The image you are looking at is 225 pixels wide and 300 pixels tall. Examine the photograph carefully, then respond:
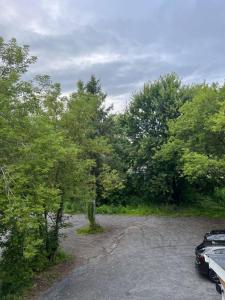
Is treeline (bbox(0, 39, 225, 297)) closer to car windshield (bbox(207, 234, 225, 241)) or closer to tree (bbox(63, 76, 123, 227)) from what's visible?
tree (bbox(63, 76, 123, 227))

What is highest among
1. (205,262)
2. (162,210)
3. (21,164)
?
(21,164)

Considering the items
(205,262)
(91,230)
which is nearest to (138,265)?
(205,262)

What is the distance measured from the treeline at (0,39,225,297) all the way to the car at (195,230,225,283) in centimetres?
547

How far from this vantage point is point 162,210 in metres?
30.3

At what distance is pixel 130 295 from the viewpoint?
476 inches

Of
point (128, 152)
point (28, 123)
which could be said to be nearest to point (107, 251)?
point (28, 123)

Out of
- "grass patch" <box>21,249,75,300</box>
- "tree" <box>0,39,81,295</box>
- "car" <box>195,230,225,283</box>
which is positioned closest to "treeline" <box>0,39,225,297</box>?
"tree" <box>0,39,81,295</box>

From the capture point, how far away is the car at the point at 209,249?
43.1ft

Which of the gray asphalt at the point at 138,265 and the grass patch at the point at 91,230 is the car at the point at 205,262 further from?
the grass patch at the point at 91,230

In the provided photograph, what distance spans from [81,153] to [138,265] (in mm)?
6973

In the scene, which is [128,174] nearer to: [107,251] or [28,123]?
[107,251]

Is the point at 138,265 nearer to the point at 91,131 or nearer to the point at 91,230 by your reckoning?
the point at 91,131

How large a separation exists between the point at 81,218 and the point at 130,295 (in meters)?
16.8

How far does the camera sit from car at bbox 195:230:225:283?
43.1 feet
